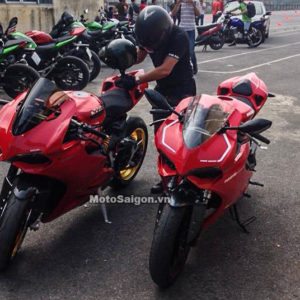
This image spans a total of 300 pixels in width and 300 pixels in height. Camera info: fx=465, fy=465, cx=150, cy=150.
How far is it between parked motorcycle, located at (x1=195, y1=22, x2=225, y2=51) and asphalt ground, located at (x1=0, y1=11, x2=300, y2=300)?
10346 mm

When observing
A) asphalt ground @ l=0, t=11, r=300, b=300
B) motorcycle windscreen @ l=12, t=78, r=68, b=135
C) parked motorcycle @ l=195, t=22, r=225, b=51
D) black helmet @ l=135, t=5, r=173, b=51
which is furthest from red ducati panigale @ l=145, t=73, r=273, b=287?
parked motorcycle @ l=195, t=22, r=225, b=51

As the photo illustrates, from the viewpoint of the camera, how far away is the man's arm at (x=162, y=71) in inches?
149

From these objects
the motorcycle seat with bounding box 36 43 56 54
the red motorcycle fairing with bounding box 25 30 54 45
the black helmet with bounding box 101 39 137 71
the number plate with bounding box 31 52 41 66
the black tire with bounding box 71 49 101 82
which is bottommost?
the black tire with bounding box 71 49 101 82

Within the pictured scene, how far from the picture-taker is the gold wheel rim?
427cm

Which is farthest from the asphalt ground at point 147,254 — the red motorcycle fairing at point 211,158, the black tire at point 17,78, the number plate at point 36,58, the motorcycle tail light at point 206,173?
the number plate at point 36,58

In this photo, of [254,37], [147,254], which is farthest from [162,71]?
[254,37]

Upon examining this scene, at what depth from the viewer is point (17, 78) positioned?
7.47 metres

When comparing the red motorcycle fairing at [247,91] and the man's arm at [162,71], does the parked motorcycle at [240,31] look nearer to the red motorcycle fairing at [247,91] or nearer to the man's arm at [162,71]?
the red motorcycle fairing at [247,91]

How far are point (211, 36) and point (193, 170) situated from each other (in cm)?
1269

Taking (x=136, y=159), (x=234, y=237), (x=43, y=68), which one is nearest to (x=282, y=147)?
(x=136, y=159)

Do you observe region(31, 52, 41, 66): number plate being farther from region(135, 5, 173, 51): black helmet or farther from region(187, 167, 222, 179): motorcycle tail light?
region(187, 167, 222, 179): motorcycle tail light

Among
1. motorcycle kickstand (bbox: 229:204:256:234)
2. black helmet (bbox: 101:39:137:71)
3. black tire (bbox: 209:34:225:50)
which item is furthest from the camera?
black tire (bbox: 209:34:225:50)

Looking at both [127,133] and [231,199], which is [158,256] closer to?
[231,199]

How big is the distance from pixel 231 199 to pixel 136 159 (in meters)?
1.63
